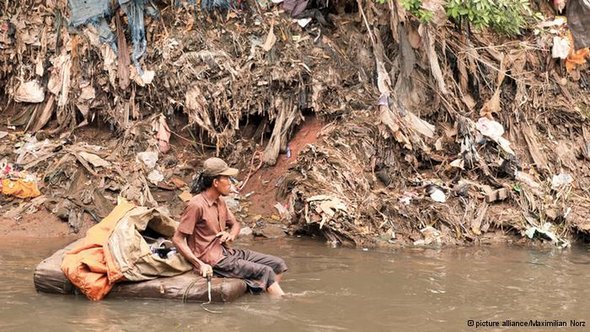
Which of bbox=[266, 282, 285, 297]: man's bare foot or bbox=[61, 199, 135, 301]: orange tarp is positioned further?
bbox=[266, 282, 285, 297]: man's bare foot

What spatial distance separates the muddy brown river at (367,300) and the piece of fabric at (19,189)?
118 cm

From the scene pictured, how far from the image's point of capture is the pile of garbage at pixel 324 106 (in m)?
9.31

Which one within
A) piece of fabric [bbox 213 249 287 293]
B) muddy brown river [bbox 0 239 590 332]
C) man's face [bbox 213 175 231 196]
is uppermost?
man's face [bbox 213 175 231 196]

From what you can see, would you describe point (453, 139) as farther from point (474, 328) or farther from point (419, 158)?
point (474, 328)

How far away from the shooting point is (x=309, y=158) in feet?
31.3

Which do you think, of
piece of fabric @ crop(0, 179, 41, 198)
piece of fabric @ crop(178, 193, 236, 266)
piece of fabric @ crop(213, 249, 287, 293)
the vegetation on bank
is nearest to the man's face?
piece of fabric @ crop(178, 193, 236, 266)

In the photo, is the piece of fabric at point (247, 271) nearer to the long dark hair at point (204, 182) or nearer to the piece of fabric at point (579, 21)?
the long dark hair at point (204, 182)

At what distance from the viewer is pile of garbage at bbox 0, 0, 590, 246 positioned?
9.31 metres

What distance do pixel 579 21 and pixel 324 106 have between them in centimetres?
387

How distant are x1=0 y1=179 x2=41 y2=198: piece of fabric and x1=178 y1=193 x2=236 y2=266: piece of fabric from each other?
3956 millimetres

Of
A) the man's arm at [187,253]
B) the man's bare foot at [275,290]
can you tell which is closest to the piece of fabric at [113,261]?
the man's arm at [187,253]

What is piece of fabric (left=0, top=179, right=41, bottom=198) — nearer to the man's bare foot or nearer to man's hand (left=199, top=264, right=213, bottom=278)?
man's hand (left=199, top=264, right=213, bottom=278)

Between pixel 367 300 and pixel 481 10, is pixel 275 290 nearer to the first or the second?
pixel 367 300

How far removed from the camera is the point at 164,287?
6.17 meters
